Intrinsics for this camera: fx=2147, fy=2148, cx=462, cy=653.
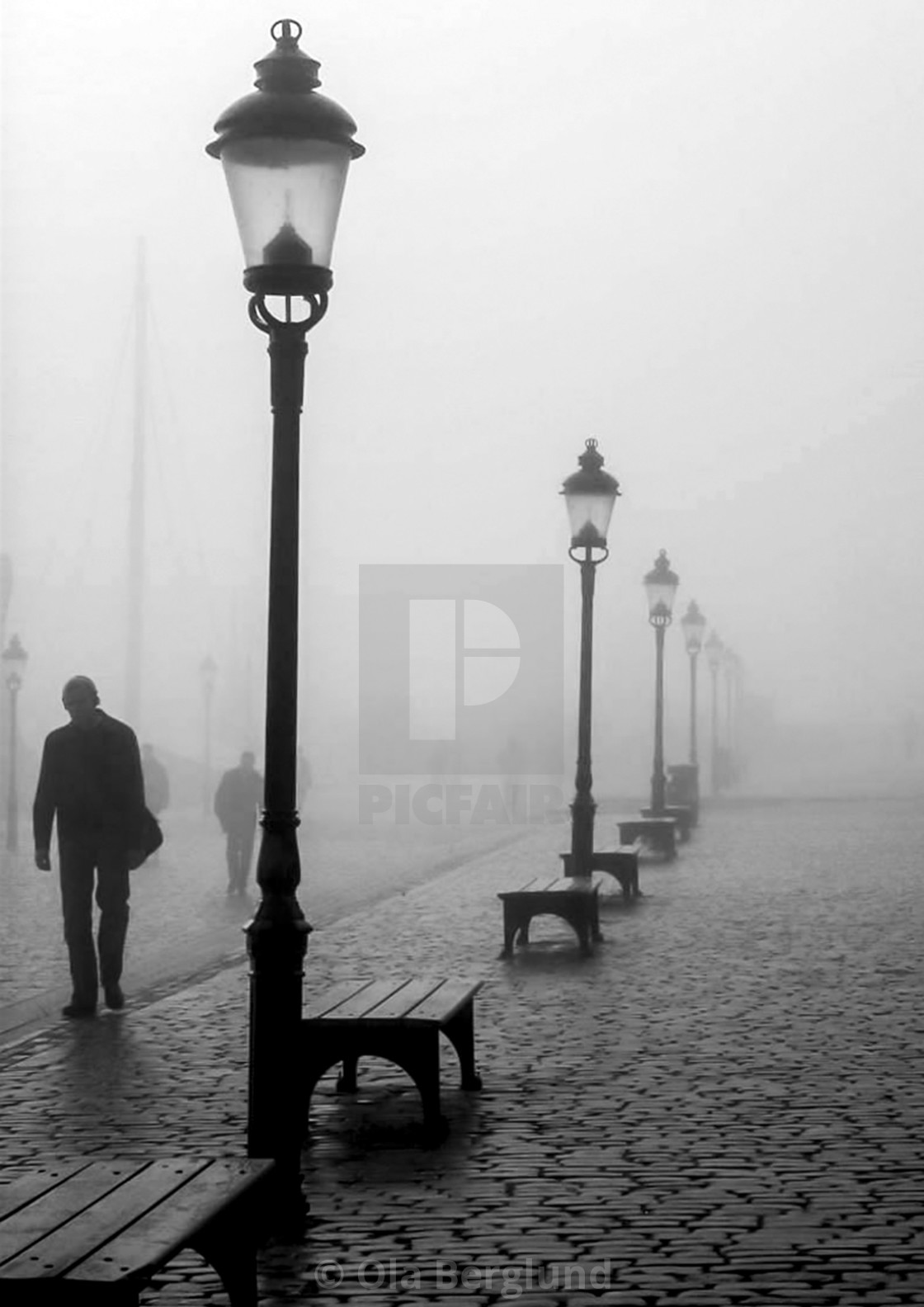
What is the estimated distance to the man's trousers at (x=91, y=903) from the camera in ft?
40.2

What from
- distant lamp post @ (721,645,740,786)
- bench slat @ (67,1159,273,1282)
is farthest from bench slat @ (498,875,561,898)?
distant lamp post @ (721,645,740,786)

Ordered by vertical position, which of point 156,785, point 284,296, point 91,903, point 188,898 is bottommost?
point 188,898

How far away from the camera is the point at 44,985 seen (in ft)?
45.7

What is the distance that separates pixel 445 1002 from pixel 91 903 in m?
3.78

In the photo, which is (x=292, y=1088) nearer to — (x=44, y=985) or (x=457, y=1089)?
(x=457, y=1089)

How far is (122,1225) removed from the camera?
195 inches

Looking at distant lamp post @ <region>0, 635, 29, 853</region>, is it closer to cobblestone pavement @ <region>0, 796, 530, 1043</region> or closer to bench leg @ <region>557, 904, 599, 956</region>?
cobblestone pavement @ <region>0, 796, 530, 1043</region>

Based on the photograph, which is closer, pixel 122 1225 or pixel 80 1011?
pixel 122 1225

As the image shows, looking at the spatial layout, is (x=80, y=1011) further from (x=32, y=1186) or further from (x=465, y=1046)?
(x=32, y=1186)

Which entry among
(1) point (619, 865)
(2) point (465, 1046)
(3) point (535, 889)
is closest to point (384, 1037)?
(2) point (465, 1046)

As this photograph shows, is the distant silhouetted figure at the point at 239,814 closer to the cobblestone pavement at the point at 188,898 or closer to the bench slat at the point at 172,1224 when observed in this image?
the cobblestone pavement at the point at 188,898

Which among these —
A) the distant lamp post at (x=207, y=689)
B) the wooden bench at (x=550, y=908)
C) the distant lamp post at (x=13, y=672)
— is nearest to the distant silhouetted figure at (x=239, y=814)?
the wooden bench at (x=550, y=908)

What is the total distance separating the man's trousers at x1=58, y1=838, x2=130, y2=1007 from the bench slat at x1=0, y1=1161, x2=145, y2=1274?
21.9 ft

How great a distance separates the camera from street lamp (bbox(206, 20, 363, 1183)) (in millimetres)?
7539
